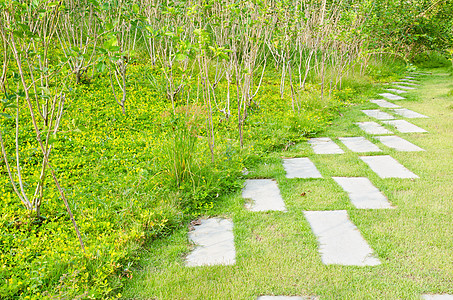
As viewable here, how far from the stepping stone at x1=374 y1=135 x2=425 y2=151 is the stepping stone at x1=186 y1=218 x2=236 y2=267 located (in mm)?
2640

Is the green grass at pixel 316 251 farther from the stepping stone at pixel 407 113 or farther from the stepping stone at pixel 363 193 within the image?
the stepping stone at pixel 407 113

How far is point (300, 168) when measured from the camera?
3.60 metres

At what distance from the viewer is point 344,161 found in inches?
147

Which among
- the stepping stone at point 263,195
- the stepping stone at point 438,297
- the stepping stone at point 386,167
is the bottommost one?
the stepping stone at point 263,195

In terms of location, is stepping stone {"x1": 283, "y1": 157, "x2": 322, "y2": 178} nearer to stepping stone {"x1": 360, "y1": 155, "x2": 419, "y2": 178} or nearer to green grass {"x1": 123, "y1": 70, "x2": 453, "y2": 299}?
green grass {"x1": 123, "y1": 70, "x2": 453, "y2": 299}

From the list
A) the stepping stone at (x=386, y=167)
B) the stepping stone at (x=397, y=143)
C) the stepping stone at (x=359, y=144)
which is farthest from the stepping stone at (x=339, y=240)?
the stepping stone at (x=397, y=143)

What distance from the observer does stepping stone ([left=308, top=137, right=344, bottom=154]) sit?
13.5 ft

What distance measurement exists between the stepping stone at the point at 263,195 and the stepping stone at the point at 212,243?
1.15ft

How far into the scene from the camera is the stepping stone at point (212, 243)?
2.11 m

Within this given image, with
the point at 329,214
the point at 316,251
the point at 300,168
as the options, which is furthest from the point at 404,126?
the point at 316,251

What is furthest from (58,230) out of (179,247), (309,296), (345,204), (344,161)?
(344,161)

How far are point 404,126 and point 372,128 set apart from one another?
18.3 inches

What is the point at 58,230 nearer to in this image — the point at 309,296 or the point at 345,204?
the point at 309,296

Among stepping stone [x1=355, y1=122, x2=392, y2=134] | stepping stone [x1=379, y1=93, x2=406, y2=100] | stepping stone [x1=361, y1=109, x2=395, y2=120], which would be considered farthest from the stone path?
stepping stone [x1=379, y1=93, x2=406, y2=100]
